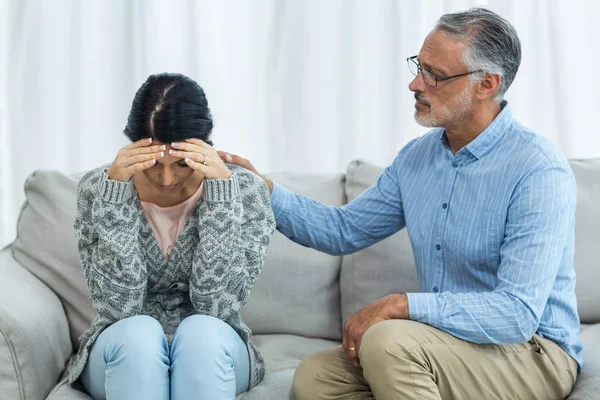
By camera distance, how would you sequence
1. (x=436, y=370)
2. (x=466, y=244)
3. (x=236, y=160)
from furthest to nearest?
(x=236, y=160) < (x=466, y=244) < (x=436, y=370)

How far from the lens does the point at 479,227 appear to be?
178 cm

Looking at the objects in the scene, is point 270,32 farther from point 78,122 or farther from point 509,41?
point 509,41

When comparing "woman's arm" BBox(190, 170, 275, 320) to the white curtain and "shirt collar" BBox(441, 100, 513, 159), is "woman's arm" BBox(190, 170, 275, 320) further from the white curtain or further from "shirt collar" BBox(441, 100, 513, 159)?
the white curtain

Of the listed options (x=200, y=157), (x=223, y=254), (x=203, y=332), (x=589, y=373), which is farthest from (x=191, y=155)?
(x=589, y=373)

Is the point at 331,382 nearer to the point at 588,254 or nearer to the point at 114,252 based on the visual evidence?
the point at 114,252

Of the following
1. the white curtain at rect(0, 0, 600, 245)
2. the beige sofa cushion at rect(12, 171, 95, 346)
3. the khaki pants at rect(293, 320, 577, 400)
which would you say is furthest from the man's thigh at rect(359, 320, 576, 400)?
the white curtain at rect(0, 0, 600, 245)

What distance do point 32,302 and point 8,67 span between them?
53.1 inches

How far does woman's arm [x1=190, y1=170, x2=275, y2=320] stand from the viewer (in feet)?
5.66

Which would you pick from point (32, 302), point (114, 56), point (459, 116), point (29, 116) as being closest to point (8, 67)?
point (29, 116)

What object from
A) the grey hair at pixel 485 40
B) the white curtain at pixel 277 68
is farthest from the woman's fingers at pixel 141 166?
the white curtain at pixel 277 68

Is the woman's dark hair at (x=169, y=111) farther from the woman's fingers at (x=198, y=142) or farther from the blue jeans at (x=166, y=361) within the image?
the blue jeans at (x=166, y=361)

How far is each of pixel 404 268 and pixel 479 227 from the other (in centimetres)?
47

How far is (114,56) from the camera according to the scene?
2900 mm

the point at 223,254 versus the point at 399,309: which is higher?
the point at 223,254
